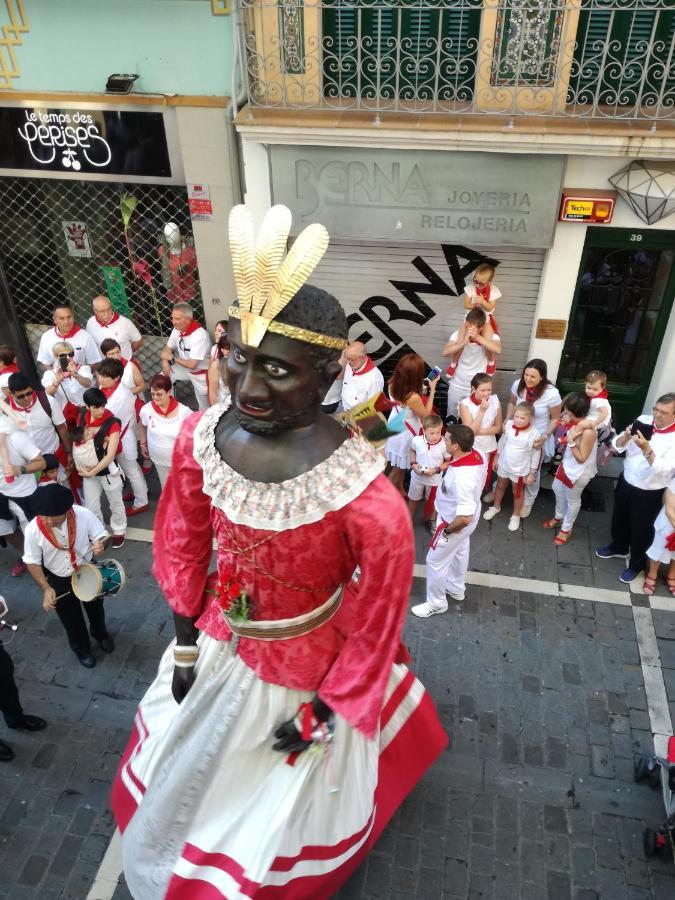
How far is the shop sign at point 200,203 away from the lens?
8352 millimetres

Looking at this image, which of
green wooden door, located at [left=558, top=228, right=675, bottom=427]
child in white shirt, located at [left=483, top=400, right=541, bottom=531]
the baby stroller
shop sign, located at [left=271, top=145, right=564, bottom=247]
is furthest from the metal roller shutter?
the baby stroller

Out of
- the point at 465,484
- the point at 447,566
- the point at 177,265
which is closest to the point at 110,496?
the point at 447,566

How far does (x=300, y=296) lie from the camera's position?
2.75m

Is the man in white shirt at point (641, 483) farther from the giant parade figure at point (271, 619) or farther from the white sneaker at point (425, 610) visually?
the giant parade figure at point (271, 619)

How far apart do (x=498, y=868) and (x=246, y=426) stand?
10.8 ft

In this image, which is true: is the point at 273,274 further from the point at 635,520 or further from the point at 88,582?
the point at 635,520

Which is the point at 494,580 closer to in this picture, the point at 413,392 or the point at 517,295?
the point at 413,392

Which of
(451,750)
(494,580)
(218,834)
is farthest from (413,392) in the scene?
(218,834)

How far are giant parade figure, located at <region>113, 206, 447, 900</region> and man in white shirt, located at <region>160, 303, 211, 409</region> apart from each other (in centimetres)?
469

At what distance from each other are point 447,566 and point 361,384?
2295 millimetres

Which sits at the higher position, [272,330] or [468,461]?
[272,330]

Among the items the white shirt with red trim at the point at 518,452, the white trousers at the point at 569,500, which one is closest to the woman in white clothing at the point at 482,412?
the white shirt with red trim at the point at 518,452

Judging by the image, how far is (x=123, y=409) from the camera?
23.1ft

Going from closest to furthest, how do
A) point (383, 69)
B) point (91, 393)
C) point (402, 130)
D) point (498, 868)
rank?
point (498, 868)
point (91, 393)
point (402, 130)
point (383, 69)
